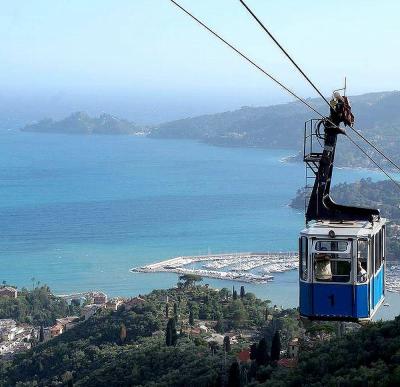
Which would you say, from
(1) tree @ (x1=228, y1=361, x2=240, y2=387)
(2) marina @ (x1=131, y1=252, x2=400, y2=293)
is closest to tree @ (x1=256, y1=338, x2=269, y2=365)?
(1) tree @ (x1=228, y1=361, x2=240, y2=387)

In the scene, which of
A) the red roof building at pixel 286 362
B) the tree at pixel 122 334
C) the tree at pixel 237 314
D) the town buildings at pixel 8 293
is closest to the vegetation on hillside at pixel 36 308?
the town buildings at pixel 8 293

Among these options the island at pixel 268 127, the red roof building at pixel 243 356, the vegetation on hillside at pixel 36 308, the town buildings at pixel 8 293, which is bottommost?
the vegetation on hillside at pixel 36 308

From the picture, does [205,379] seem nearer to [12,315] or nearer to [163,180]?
[12,315]

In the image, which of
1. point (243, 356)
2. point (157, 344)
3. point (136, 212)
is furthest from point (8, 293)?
point (136, 212)

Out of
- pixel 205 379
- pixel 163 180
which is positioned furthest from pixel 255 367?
pixel 163 180

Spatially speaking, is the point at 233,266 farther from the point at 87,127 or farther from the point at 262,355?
the point at 87,127

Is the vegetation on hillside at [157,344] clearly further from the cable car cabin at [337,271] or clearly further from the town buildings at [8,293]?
the cable car cabin at [337,271]
